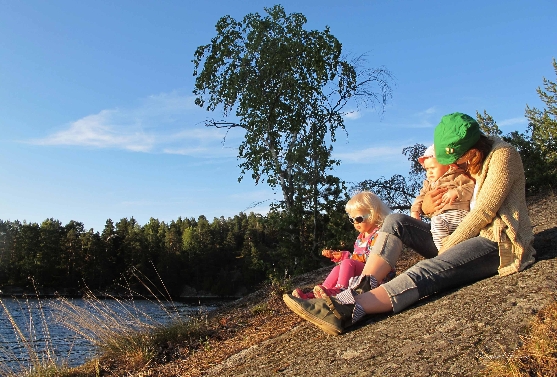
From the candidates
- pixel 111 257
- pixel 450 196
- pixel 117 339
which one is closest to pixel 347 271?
pixel 450 196

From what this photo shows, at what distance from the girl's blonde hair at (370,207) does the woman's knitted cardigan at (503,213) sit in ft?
2.99

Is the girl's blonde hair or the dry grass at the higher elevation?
the girl's blonde hair

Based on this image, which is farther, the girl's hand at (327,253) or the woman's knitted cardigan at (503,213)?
the girl's hand at (327,253)

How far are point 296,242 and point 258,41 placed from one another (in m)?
4.76

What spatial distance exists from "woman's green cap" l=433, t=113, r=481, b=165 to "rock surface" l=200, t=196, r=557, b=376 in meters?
0.82

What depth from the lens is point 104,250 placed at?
53.1 metres

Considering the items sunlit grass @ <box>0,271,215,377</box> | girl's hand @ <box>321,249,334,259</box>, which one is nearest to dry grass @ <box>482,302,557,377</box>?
girl's hand @ <box>321,249,334,259</box>

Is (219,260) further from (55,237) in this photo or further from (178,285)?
(55,237)

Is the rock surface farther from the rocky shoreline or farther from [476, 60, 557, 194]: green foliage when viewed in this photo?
[476, 60, 557, 194]: green foliage

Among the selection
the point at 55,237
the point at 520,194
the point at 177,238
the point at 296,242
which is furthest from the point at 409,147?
the point at 177,238

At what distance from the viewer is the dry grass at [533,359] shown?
1966mm

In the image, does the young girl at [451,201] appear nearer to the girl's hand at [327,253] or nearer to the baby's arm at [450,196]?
the baby's arm at [450,196]

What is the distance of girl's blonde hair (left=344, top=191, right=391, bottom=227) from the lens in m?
3.98

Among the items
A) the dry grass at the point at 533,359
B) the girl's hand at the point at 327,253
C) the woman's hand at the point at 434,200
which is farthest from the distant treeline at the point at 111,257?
the dry grass at the point at 533,359
